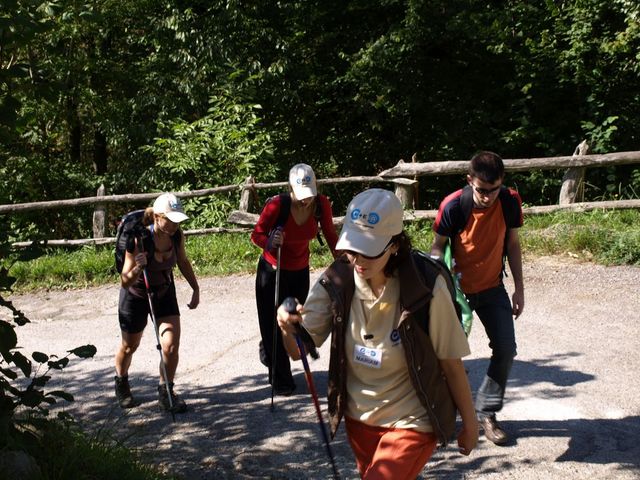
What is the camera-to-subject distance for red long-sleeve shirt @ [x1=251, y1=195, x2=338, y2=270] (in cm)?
582

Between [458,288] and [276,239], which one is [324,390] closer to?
[276,239]

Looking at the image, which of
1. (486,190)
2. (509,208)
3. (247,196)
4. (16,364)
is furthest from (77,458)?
(247,196)

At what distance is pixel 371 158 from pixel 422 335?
49.0ft

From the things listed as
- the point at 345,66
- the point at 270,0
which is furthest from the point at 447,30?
the point at 270,0

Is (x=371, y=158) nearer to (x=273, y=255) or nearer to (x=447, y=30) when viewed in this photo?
(x=447, y=30)

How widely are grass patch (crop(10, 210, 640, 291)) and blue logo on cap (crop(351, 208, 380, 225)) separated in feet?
22.1

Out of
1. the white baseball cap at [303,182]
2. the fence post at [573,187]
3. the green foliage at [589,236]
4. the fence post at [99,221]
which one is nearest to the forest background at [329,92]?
the fence post at [99,221]

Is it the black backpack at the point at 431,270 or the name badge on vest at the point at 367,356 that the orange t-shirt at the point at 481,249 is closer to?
the black backpack at the point at 431,270

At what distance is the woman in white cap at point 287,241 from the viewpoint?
566 centimetres

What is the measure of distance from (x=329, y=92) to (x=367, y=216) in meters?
14.3

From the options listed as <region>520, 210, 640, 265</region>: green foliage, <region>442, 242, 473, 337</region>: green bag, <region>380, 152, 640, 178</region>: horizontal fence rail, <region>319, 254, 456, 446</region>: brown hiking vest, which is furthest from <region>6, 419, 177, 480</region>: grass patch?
<region>380, 152, 640, 178</region>: horizontal fence rail

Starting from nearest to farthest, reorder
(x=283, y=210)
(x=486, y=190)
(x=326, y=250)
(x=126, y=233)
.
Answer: (x=486, y=190), (x=126, y=233), (x=283, y=210), (x=326, y=250)

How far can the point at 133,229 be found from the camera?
5680 mm

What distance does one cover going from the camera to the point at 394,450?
10.2ft
